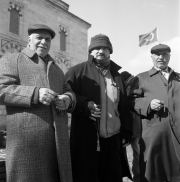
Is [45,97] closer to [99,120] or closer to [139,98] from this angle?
[99,120]

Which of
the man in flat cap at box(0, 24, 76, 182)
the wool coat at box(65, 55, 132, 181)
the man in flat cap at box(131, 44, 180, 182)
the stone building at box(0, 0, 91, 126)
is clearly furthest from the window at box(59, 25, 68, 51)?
the man in flat cap at box(0, 24, 76, 182)

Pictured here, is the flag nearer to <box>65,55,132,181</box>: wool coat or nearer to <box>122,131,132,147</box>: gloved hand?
<box>65,55,132,181</box>: wool coat

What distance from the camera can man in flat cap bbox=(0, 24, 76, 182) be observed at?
1851 millimetres

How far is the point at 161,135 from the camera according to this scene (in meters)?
2.94

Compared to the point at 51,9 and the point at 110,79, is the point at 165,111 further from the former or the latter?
the point at 51,9

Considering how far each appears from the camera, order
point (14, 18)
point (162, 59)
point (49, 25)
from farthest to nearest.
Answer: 1. point (49, 25)
2. point (14, 18)
3. point (162, 59)

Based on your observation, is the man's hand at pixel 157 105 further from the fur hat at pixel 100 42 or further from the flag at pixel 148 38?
the flag at pixel 148 38

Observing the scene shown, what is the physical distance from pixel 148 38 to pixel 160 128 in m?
7.65

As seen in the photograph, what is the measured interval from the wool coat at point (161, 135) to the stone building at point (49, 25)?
934 cm

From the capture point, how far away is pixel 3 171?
226 centimetres

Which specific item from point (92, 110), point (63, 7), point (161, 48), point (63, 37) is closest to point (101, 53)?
point (92, 110)

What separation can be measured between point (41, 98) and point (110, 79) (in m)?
1.21

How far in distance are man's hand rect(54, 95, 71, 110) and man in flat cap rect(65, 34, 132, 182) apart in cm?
38

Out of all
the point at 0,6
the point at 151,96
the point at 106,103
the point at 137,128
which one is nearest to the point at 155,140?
the point at 137,128
